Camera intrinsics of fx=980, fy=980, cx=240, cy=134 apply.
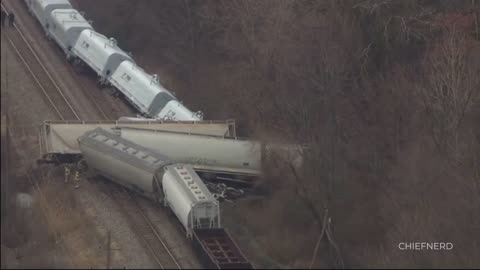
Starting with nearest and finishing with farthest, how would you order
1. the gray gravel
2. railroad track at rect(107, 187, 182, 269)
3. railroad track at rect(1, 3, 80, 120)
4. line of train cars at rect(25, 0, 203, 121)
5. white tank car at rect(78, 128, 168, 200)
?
the gray gravel, railroad track at rect(107, 187, 182, 269), white tank car at rect(78, 128, 168, 200), line of train cars at rect(25, 0, 203, 121), railroad track at rect(1, 3, 80, 120)

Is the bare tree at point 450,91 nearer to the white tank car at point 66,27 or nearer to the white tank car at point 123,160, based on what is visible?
the white tank car at point 123,160

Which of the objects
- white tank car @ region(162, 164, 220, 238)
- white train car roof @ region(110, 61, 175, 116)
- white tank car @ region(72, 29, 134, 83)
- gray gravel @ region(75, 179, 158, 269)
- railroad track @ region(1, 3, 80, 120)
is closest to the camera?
gray gravel @ region(75, 179, 158, 269)

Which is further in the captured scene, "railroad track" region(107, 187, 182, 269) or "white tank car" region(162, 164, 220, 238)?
"white tank car" region(162, 164, 220, 238)

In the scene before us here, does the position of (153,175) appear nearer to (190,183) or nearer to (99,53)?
(190,183)

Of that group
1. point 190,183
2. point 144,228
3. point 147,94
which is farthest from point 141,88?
point 144,228

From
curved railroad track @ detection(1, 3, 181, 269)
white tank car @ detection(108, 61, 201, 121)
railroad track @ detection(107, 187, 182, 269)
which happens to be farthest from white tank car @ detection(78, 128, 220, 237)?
white tank car @ detection(108, 61, 201, 121)

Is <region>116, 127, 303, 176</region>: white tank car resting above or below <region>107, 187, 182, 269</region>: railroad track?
above

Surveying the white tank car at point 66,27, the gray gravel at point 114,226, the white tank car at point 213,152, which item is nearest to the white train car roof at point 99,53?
the white tank car at point 66,27

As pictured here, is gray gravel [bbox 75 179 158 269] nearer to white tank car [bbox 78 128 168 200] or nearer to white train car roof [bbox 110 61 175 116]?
white tank car [bbox 78 128 168 200]
